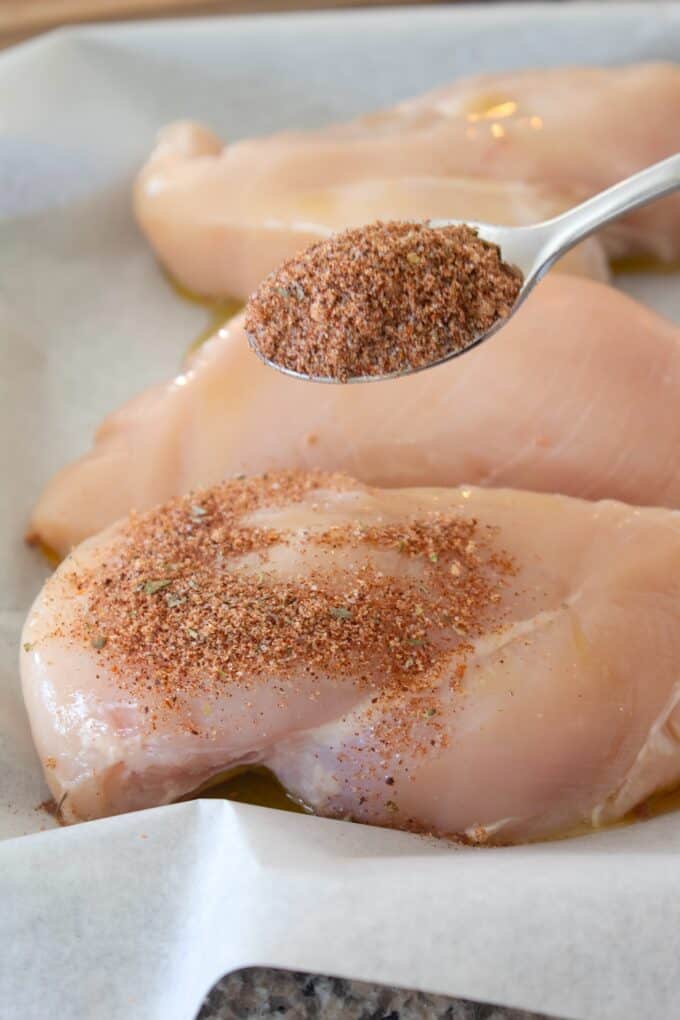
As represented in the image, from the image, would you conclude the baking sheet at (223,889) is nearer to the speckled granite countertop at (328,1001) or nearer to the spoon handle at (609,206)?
the speckled granite countertop at (328,1001)

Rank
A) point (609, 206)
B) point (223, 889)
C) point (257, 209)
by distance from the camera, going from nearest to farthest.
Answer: point (223, 889), point (609, 206), point (257, 209)

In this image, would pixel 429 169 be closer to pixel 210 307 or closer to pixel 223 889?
pixel 210 307

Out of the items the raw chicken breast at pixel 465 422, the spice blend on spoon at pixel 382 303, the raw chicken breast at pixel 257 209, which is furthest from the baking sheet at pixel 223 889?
the spice blend on spoon at pixel 382 303

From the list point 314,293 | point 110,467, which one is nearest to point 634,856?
point 314,293

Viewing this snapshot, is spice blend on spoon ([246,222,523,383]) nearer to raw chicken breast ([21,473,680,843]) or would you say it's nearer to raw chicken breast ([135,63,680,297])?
raw chicken breast ([21,473,680,843])

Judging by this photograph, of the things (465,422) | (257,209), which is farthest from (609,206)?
(257,209)

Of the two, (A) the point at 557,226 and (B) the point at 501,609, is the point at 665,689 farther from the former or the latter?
(A) the point at 557,226

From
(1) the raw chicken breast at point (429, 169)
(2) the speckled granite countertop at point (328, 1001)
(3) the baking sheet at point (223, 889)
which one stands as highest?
(1) the raw chicken breast at point (429, 169)
